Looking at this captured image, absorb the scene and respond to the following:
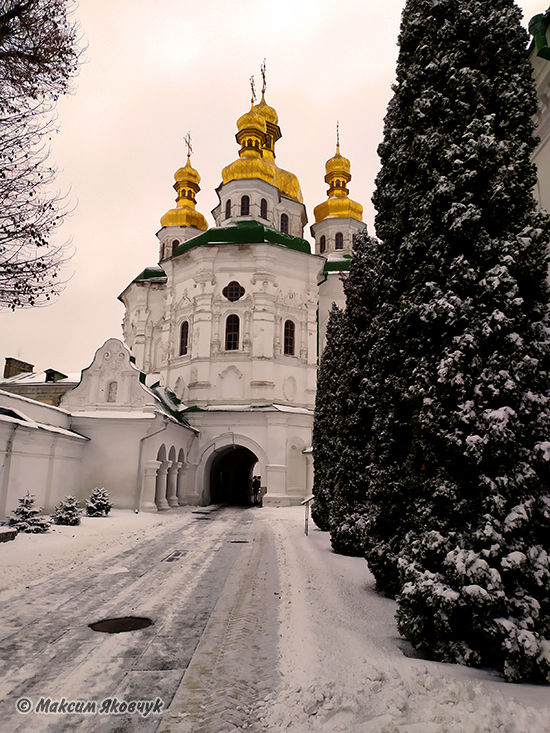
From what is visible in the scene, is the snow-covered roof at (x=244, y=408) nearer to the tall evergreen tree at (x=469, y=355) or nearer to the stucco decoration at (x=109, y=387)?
the stucco decoration at (x=109, y=387)

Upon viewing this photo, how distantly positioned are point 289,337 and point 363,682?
91.2 ft

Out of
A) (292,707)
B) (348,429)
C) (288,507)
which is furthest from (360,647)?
(288,507)

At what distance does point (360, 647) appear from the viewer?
5.27m

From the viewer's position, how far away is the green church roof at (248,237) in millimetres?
31344

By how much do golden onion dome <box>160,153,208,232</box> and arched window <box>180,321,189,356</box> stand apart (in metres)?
12.3

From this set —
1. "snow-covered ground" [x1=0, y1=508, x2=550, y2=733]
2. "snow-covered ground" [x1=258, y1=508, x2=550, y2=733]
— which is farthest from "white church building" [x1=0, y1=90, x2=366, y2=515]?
"snow-covered ground" [x1=258, y1=508, x2=550, y2=733]

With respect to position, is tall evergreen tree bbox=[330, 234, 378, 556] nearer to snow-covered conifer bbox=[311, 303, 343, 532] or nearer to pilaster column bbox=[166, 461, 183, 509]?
snow-covered conifer bbox=[311, 303, 343, 532]

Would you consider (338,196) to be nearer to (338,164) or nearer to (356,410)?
(338,164)

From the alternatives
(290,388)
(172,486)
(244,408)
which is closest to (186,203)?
(290,388)

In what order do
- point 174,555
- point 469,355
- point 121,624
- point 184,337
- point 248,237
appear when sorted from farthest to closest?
point 184,337
point 248,237
point 174,555
point 121,624
point 469,355

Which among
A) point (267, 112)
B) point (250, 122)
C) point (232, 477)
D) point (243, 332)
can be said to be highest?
point (267, 112)

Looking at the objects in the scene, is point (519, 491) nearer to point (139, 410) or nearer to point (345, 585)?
point (345, 585)

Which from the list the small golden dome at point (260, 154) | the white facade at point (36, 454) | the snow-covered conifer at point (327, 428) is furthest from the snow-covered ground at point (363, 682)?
the small golden dome at point (260, 154)

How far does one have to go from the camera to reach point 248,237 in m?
31.4
